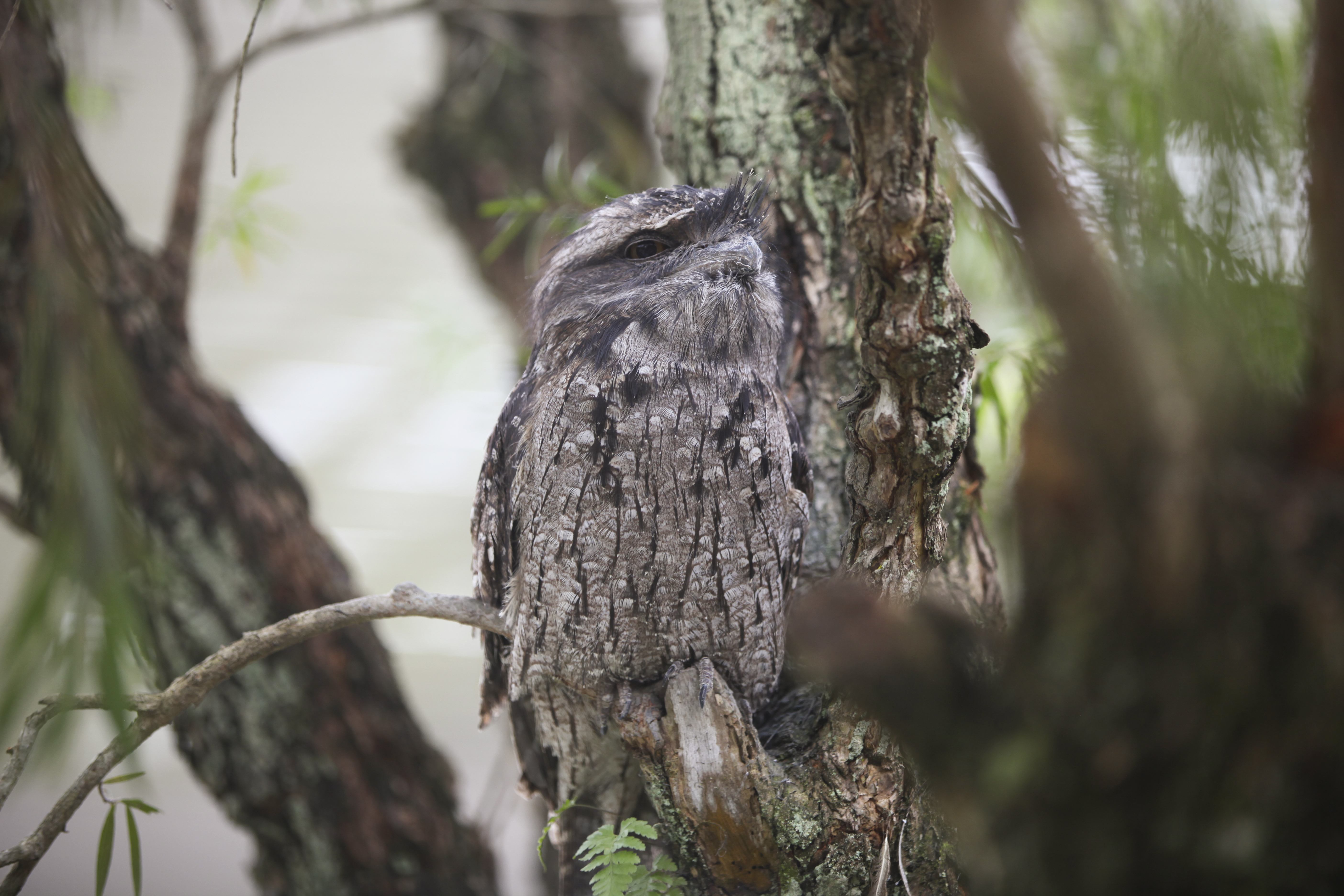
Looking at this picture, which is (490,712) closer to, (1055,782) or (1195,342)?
(1055,782)

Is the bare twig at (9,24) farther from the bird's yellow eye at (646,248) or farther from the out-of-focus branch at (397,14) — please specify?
the bird's yellow eye at (646,248)

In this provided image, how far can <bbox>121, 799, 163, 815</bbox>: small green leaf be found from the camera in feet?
4.82

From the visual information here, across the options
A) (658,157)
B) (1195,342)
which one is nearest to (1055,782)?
(1195,342)

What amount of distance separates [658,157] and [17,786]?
373 cm

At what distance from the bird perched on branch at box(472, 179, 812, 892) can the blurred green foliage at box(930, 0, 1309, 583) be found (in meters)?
0.72

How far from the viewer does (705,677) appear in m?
1.65

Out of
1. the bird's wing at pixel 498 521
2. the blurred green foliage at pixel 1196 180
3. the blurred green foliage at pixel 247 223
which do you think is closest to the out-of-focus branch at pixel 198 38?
the blurred green foliage at pixel 247 223

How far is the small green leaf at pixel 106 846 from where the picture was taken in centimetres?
149

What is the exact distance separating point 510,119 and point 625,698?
10.4ft

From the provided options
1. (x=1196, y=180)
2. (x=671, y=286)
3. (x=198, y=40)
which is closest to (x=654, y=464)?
(x=671, y=286)

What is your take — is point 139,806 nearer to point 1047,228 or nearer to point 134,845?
point 134,845

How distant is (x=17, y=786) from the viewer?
157cm

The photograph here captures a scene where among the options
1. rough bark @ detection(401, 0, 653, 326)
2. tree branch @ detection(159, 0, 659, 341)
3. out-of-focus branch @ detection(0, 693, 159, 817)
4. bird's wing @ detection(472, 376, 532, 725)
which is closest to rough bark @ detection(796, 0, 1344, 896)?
out-of-focus branch @ detection(0, 693, 159, 817)

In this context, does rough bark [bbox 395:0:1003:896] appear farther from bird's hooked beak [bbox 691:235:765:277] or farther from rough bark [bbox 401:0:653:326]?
rough bark [bbox 401:0:653:326]
